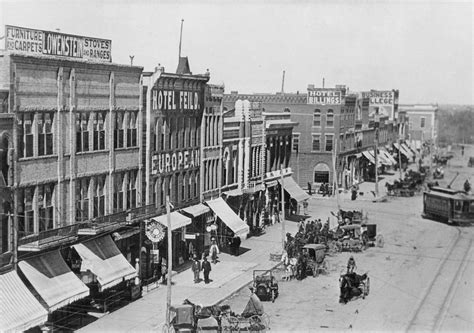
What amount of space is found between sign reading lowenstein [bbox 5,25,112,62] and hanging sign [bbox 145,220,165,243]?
26.5ft

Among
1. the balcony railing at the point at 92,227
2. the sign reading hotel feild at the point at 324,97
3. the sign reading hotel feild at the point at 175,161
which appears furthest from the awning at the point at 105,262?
the sign reading hotel feild at the point at 324,97

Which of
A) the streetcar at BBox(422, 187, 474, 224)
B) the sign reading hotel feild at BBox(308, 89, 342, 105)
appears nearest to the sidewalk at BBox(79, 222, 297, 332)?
the streetcar at BBox(422, 187, 474, 224)

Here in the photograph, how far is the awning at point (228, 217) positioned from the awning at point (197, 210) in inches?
36.8

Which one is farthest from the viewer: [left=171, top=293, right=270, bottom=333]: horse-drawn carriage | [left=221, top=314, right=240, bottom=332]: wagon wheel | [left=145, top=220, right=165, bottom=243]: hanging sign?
[left=145, top=220, right=165, bottom=243]: hanging sign

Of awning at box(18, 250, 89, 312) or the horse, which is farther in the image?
the horse

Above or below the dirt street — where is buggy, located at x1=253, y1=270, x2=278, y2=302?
above

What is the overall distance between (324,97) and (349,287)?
48.2 metres

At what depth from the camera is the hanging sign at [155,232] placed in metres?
34.0

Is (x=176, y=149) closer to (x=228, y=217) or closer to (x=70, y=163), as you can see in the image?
(x=228, y=217)

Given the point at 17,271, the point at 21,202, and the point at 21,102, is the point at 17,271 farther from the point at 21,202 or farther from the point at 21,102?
the point at 21,102

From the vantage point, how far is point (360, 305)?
106ft

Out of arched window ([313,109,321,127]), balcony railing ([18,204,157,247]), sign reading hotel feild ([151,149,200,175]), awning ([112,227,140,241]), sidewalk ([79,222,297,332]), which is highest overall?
arched window ([313,109,321,127])

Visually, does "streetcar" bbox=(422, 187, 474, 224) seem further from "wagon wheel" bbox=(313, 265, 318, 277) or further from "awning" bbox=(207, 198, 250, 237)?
"wagon wheel" bbox=(313, 265, 318, 277)

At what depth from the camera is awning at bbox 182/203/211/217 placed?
40406 mm
